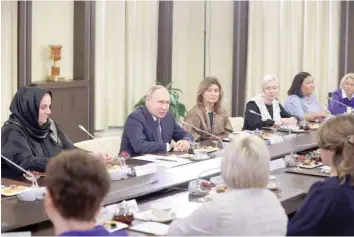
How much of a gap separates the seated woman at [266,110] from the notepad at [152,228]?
10.6 feet

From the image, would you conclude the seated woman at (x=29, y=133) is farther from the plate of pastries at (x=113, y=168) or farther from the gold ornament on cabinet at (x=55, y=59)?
the gold ornament on cabinet at (x=55, y=59)

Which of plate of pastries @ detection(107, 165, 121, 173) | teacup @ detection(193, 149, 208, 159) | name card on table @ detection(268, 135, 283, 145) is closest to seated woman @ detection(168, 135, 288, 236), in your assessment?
plate of pastries @ detection(107, 165, 121, 173)

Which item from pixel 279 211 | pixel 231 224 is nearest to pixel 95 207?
pixel 231 224

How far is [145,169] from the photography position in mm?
3541

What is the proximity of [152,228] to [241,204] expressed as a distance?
1.46ft

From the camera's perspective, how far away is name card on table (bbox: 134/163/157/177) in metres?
3.48

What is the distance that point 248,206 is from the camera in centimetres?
221

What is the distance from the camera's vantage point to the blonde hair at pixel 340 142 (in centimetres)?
257

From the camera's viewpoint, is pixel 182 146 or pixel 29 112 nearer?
pixel 29 112

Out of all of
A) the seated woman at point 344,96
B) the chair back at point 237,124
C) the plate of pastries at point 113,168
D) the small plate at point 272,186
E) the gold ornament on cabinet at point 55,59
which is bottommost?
the small plate at point 272,186

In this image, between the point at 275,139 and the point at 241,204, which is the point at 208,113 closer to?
the point at 275,139

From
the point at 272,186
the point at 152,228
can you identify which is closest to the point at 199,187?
the point at 272,186

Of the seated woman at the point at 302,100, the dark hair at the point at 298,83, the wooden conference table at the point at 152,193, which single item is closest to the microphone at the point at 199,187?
the wooden conference table at the point at 152,193

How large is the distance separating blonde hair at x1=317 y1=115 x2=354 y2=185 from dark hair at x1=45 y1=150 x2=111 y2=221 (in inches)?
41.3
